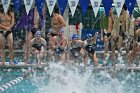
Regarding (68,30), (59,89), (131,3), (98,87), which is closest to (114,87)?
(98,87)

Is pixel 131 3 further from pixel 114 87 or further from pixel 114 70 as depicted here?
pixel 114 87

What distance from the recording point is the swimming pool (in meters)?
8.92

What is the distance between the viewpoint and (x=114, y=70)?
35.2ft

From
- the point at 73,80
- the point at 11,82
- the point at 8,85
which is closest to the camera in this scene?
the point at 8,85

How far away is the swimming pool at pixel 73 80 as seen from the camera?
8.92m

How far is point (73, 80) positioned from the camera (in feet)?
31.8

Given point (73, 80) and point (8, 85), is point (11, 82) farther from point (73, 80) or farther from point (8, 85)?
point (73, 80)

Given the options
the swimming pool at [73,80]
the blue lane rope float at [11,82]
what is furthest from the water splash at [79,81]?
the blue lane rope float at [11,82]

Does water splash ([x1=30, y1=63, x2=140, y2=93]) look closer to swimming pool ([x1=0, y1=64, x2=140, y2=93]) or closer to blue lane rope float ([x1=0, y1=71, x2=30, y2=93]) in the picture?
swimming pool ([x1=0, y1=64, x2=140, y2=93])

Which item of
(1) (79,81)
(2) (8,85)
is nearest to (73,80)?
(1) (79,81)

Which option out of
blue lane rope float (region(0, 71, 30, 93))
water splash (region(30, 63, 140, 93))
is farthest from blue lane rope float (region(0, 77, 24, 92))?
water splash (region(30, 63, 140, 93))

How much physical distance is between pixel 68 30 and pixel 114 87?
4.23m

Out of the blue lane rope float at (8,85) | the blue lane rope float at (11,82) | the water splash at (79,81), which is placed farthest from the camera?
the water splash at (79,81)

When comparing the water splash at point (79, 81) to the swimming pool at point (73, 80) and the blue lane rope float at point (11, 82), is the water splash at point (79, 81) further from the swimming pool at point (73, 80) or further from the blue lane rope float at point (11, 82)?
the blue lane rope float at point (11, 82)
